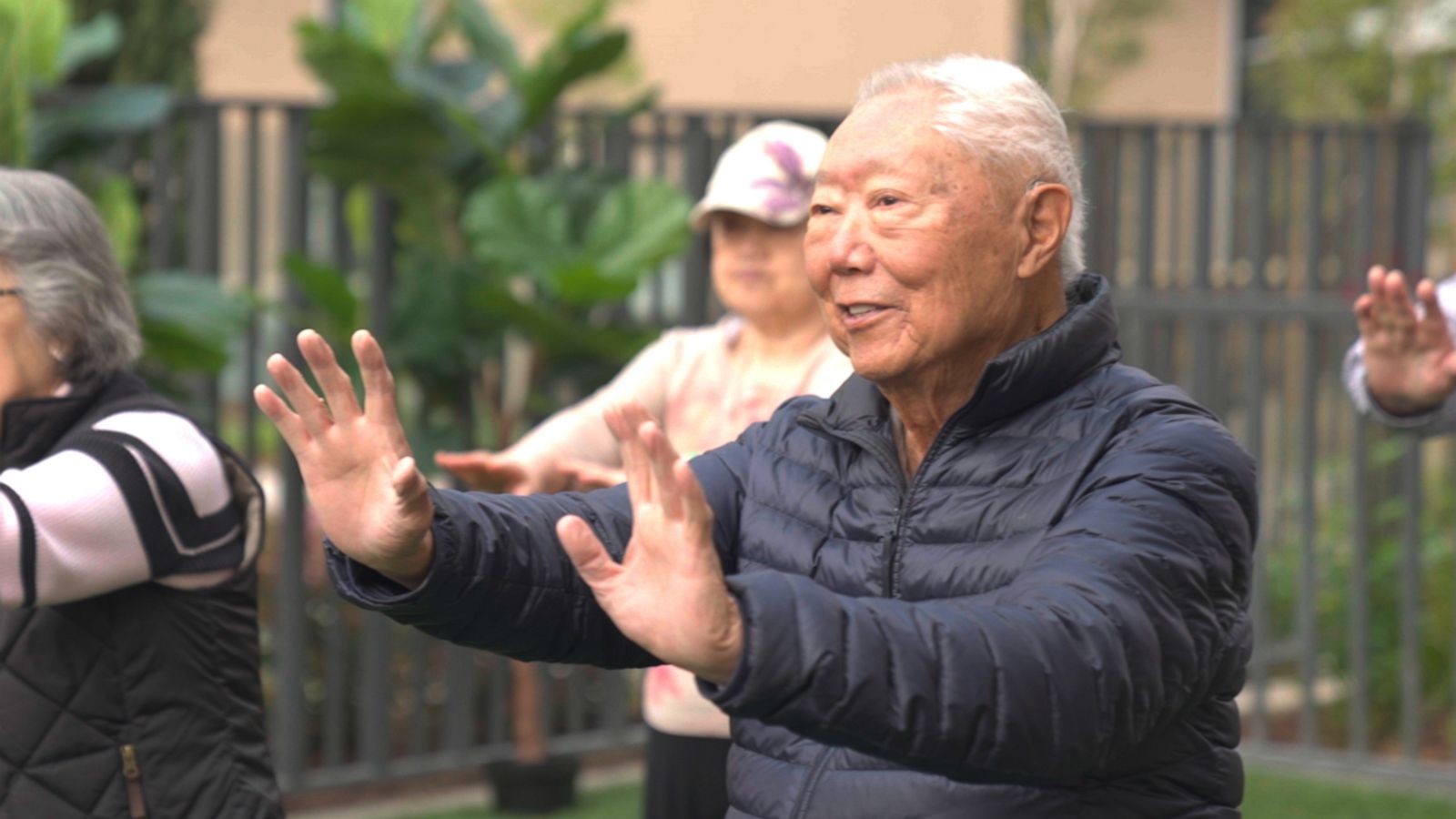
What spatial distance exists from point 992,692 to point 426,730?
5.53 meters

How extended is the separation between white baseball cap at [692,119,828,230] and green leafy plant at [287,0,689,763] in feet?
6.70

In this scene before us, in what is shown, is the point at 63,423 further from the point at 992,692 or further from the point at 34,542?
the point at 992,692

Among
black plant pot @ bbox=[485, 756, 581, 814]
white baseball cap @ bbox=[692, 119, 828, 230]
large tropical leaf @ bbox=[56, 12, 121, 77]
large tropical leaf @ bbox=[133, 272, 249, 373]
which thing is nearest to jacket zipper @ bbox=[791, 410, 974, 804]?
white baseball cap @ bbox=[692, 119, 828, 230]

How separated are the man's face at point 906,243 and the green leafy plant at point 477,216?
13.0ft

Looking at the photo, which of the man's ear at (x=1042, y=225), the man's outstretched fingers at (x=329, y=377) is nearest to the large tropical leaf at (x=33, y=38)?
the man's outstretched fingers at (x=329, y=377)

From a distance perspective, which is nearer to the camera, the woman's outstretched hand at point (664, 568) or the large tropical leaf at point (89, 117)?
the woman's outstretched hand at point (664, 568)

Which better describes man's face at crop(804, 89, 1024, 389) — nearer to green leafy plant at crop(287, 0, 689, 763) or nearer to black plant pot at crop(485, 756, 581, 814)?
green leafy plant at crop(287, 0, 689, 763)

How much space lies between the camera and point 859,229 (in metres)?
2.25

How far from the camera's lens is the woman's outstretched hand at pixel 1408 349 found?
3607 mm

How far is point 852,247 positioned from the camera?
2.25 m

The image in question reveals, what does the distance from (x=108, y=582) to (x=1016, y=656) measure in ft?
4.89

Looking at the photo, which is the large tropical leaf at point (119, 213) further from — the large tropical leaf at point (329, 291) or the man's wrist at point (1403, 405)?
the man's wrist at point (1403, 405)

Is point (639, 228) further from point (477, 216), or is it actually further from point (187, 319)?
point (187, 319)

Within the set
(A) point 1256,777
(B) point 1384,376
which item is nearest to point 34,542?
(B) point 1384,376
